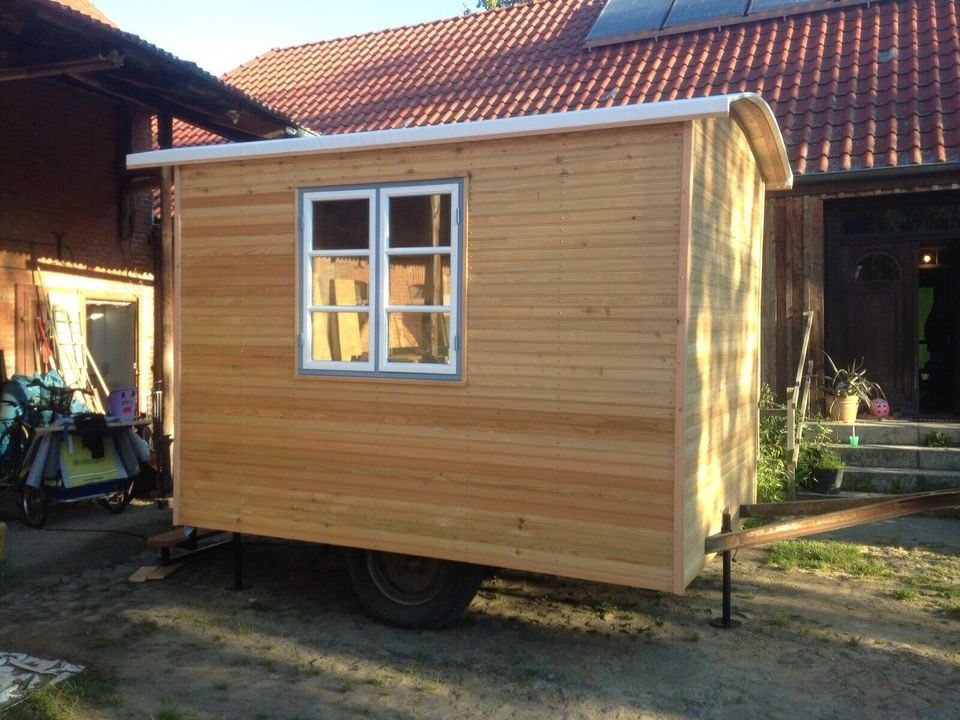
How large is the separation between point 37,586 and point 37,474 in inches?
79.7

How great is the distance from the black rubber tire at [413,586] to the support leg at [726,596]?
4.79 ft

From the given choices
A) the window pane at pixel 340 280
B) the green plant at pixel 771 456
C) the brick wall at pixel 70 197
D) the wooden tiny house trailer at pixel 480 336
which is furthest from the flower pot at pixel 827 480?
the brick wall at pixel 70 197

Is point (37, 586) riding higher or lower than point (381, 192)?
lower

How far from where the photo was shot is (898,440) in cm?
918

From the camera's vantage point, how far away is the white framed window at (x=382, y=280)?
17.0 ft

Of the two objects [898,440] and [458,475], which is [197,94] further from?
[898,440]

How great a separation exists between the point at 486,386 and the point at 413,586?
1411mm

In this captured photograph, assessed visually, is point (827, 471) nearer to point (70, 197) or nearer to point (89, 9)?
point (70, 197)

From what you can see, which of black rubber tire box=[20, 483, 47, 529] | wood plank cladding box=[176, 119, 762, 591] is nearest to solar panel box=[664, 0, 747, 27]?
wood plank cladding box=[176, 119, 762, 591]

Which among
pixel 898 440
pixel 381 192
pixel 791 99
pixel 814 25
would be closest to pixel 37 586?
pixel 381 192

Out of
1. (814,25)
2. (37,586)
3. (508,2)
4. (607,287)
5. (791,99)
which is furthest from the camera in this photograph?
(508,2)

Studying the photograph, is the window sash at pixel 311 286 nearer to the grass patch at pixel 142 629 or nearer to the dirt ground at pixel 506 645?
the dirt ground at pixel 506 645

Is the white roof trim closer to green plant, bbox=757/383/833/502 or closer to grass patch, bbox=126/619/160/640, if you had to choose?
grass patch, bbox=126/619/160/640

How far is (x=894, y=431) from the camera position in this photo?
9.18 metres
